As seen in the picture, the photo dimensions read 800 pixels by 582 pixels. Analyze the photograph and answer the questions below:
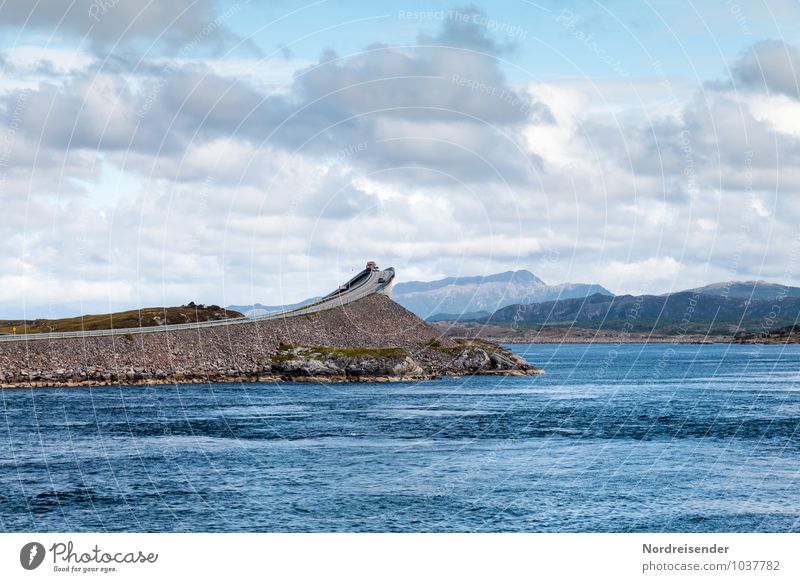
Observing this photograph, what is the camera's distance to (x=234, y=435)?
92688 mm

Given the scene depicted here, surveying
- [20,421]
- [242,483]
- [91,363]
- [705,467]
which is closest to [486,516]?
[242,483]

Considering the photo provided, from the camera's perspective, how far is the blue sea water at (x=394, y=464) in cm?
5438

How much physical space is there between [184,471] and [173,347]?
95863 millimetres

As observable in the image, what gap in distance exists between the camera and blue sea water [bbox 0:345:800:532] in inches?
2141

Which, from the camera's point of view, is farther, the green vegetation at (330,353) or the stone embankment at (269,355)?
the green vegetation at (330,353)

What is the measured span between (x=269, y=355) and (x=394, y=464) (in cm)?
10045
